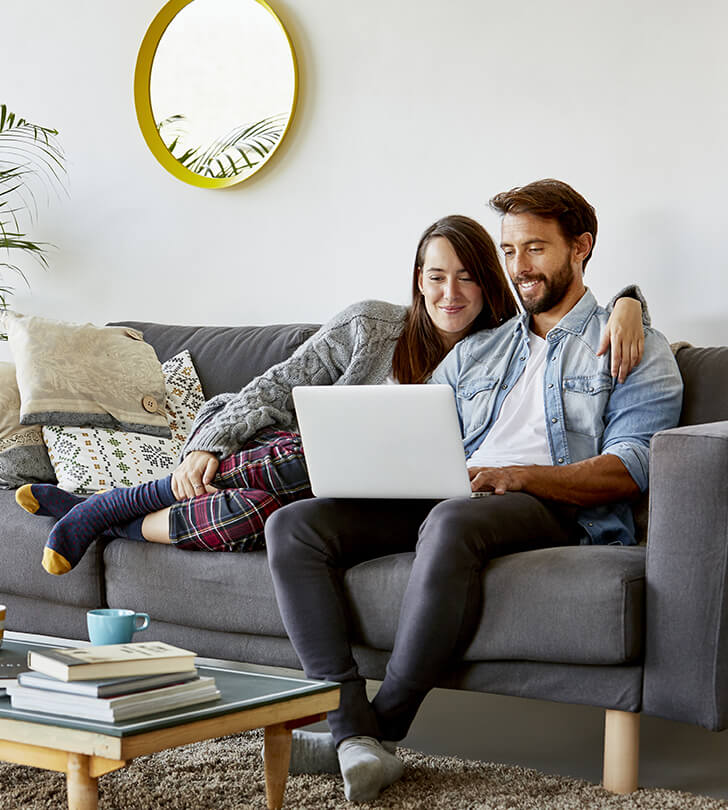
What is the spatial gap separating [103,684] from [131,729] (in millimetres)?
78

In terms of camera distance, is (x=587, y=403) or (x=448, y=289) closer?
(x=587, y=403)

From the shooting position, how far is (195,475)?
237cm

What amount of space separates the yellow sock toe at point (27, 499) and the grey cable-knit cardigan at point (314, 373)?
1.13 feet

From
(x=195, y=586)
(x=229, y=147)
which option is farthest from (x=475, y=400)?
(x=229, y=147)

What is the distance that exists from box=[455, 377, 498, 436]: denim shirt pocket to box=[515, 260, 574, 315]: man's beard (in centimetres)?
18

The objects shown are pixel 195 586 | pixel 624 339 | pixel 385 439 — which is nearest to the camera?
pixel 385 439

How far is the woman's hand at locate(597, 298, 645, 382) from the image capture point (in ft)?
6.98

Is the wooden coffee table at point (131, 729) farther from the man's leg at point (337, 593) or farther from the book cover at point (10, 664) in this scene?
the man's leg at point (337, 593)

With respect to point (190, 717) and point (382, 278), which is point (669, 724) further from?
point (382, 278)

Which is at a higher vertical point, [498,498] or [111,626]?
[498,498]

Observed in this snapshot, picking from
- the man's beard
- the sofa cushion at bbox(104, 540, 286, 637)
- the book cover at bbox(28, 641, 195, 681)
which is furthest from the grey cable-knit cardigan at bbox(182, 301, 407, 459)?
the book cover at bbox(28, 641, 195, 681)

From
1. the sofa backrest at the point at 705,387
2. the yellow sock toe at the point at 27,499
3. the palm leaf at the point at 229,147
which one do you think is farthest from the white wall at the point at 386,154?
the yellow sock toe at the point at 27,499

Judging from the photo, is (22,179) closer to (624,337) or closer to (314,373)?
Result: (314,373)

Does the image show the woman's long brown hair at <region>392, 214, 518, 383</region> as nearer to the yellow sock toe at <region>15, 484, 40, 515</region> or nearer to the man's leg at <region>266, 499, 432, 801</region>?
the man's leg at <region>266, 499, 432, 801</region>
